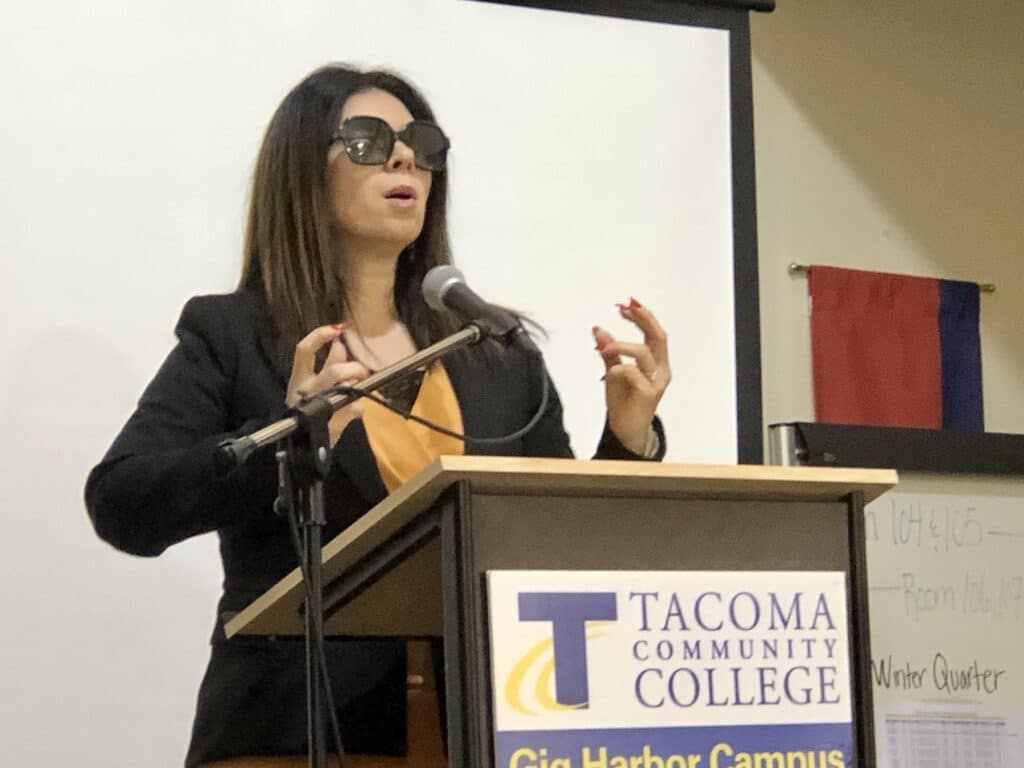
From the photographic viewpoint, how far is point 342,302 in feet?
6.52

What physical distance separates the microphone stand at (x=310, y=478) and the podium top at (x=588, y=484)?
42mm

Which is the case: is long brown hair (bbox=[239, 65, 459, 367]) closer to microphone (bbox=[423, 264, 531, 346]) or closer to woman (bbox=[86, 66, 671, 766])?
woman (bbox=[86, 66, 671, 766])

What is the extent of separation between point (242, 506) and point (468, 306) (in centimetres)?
40

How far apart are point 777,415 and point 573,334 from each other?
63 cm

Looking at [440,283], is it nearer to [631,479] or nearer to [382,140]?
[631,479]

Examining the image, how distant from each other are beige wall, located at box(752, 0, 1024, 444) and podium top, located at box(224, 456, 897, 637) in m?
1.75

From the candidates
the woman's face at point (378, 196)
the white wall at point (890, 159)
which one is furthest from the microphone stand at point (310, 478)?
the white wall at point (890, 159)

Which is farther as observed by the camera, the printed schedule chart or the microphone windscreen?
the printed schedule chart

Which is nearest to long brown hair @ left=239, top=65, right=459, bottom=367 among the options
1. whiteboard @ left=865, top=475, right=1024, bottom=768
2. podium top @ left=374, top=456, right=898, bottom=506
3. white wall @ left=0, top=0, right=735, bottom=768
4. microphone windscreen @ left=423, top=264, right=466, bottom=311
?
white wall @ left=0, top=0, right=735, bottom=768

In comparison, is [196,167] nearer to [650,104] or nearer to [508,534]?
[650,104]

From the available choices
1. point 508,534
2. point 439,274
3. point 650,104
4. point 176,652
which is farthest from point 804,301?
point 508,534

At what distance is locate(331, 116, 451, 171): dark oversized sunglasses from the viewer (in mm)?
1979

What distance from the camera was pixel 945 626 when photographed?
2.66m

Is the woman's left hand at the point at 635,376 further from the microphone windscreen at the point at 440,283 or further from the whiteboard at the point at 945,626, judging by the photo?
the whiteboard at the point at 945,626
